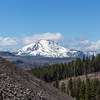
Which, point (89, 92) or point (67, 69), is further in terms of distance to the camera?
point (67, 69)

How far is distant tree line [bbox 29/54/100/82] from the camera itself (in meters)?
140

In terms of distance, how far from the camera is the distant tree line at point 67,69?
140m

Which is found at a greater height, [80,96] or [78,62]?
[78,62]

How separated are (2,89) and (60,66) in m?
125

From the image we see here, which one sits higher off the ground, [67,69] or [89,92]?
[67,69]

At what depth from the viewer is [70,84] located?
361 ft

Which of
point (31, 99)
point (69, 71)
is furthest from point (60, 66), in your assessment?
point (31, 99)

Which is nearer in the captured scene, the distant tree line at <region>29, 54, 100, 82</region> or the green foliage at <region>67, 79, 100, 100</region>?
the green foliage at <region>67, 79, 100, 100</region>

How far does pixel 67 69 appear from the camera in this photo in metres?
147

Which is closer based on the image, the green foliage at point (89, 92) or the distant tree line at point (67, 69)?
the green foliage at point (89, 92)

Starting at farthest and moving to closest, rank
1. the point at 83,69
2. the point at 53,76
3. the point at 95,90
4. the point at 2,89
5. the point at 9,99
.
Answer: the point at 83,69, the point at 53,76, the point at 95,90, the point at 2,89, the point at 9,99

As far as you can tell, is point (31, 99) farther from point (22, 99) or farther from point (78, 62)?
point (78, 62)

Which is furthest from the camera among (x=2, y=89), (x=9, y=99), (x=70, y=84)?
(x=70, y=84)

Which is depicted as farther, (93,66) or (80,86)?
(93,66)
